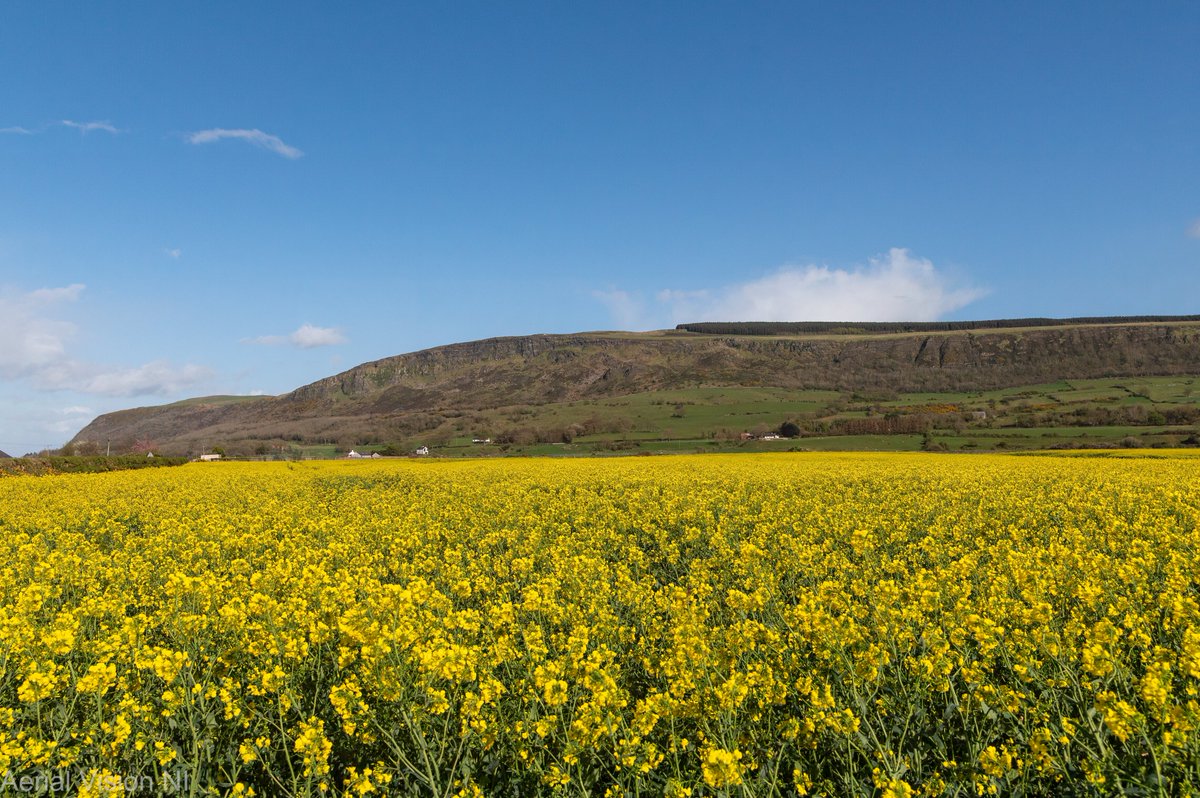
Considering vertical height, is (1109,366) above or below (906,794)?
above

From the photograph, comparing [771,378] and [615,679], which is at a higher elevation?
[771,378]

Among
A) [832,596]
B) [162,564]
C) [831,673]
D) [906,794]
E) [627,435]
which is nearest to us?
[906,794]

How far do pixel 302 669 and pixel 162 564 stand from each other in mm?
5794

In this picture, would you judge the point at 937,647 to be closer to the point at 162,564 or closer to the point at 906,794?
the point at 906,794

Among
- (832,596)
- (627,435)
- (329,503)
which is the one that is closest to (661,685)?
(832,596)

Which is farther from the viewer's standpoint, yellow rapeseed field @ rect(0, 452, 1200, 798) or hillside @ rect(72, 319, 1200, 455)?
hillside @ rect(72, 319, 1200, 455)

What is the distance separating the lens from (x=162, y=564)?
33.3ft

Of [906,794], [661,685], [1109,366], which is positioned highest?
[1109,366]

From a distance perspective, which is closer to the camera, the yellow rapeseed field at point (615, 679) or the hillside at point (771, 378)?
the yellow rapeseed field at point (615, 679)

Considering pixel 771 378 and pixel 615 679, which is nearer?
pixel 615 679

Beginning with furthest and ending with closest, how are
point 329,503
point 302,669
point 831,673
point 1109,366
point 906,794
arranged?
1. point 1109,366
2. point 329,503
3. point 302,669
4. point 831,673
5. point 906,794

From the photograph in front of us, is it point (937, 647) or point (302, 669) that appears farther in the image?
point (302, 669)

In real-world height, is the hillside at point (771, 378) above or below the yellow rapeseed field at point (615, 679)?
above

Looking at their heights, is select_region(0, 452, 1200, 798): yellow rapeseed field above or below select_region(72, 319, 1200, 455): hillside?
below
